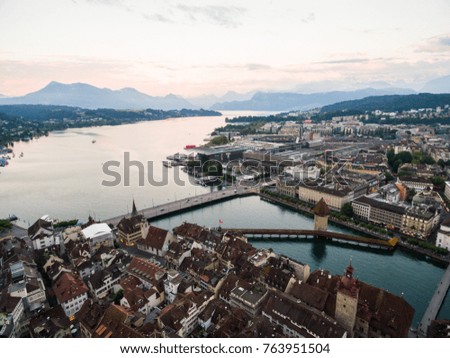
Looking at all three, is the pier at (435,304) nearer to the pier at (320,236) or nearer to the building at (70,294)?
the pier at (320,236)

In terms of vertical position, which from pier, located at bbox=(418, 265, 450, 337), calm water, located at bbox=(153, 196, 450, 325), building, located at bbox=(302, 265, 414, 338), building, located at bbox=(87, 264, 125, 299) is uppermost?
building, located at bbox=(302, 265, 414, 338)

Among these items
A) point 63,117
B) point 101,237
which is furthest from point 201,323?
point 63,117

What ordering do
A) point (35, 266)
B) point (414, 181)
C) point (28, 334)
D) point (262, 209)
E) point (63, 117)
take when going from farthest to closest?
point (63, 117)
point (414, 181)
point (262, 209)
point (35, 266)
point (28, 334)

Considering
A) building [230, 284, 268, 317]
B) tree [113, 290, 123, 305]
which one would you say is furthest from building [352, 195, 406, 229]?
tree [113, 290, 123, 305]

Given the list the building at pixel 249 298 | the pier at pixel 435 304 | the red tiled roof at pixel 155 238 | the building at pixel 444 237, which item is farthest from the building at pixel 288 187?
the building at pixel 249 298

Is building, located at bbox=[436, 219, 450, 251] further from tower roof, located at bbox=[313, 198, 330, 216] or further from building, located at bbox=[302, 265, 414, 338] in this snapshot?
building, located at bbox=[302, 265, 414, 338]

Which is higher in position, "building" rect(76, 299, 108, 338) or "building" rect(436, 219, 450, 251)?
"building" rect(436, 219, 450, 251)

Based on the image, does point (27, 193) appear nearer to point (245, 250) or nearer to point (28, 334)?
point (28, 334)
